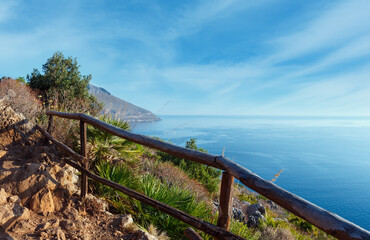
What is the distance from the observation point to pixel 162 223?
3.65 metres

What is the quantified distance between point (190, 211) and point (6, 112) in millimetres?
3888

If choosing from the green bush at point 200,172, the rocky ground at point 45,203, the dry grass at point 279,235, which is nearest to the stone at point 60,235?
the rocky ground at point 45,203

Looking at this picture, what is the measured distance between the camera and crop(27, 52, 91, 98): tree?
602 inches

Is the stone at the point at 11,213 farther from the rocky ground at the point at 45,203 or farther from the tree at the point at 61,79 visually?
the tree at the point at 61,79

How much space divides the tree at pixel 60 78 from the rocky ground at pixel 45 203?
12.5m

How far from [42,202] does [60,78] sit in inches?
572

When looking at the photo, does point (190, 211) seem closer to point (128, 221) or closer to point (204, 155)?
point (128, 221)

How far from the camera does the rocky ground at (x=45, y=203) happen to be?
2508 mm

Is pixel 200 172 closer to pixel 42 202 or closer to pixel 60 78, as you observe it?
pixel 42 202

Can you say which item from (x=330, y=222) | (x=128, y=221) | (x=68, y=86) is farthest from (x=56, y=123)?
(x=68, y=86)

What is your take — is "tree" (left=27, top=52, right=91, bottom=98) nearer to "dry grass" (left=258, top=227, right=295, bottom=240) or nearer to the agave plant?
the agave plant

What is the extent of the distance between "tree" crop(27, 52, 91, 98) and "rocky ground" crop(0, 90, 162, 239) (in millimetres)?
12455

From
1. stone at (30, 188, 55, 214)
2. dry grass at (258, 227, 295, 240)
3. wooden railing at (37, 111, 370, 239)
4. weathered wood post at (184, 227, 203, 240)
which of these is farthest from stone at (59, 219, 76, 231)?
dry grass at (258, 227, 295, 240)

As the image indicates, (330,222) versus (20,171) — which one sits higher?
(330,222)
